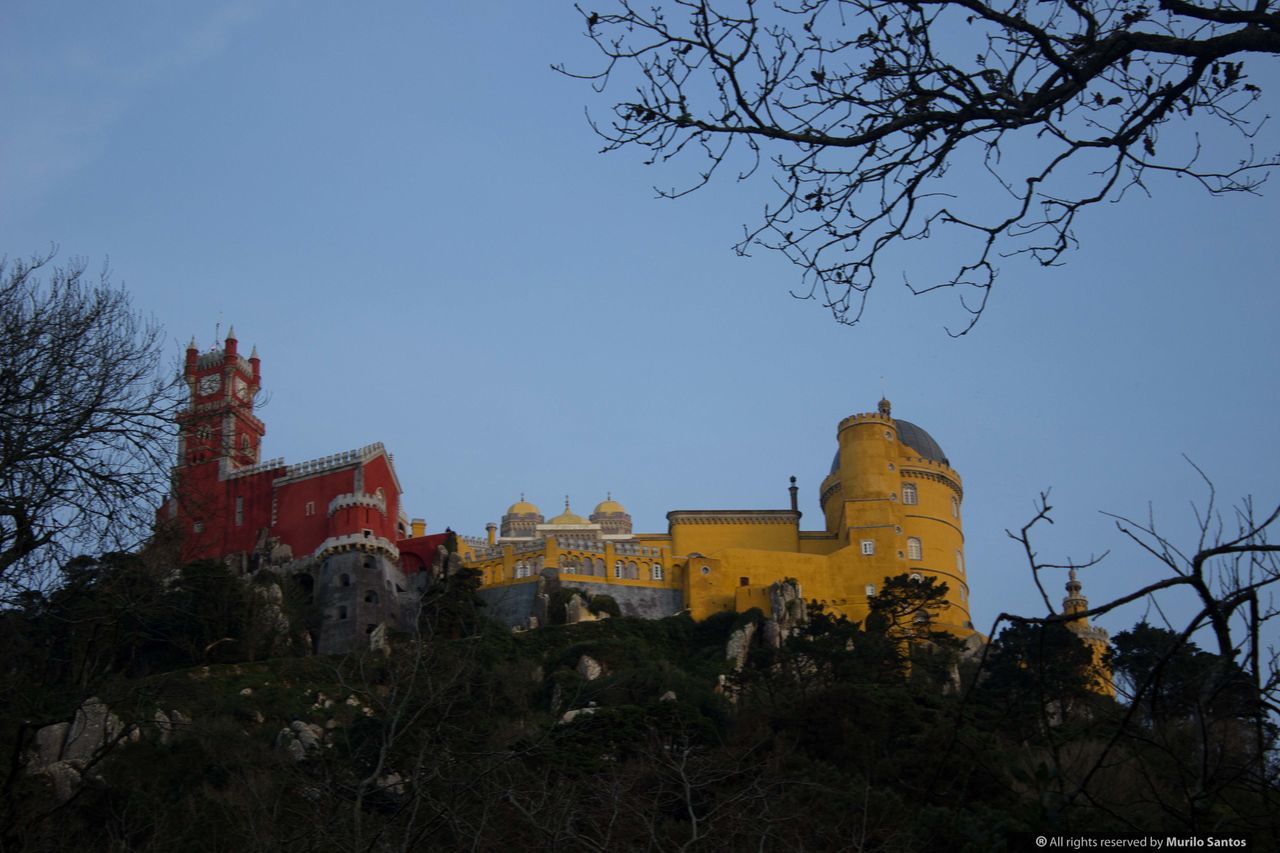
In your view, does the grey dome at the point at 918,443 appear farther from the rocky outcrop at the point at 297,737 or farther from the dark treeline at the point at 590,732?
the rocky outcrop at the point at 297,737

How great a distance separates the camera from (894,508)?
179 ft

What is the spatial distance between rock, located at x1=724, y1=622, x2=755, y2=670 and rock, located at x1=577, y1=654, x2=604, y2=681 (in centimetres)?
457

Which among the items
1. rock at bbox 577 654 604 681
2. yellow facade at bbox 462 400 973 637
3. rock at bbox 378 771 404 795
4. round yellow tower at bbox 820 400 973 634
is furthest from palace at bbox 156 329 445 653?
rock at bbox 378 771 404 795

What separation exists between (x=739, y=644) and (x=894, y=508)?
8816mm

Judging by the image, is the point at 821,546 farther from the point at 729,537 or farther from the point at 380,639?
the point at 380,639

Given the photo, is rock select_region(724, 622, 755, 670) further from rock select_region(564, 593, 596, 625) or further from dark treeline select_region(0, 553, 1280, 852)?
rock select_region(564, 593, 596, 625)

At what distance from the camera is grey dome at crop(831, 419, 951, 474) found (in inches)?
2267

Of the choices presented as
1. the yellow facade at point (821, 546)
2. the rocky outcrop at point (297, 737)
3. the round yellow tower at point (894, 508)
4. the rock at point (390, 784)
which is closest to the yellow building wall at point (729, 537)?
the yellow facade at point (821, 546)

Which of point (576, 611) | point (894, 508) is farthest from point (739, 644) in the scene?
point (894, 508)

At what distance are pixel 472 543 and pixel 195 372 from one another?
11858 mm

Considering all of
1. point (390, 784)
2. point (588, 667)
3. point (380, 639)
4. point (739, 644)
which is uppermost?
point (380, 639)

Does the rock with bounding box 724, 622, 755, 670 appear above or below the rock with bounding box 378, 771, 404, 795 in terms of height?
above

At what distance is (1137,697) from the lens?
4820 mm

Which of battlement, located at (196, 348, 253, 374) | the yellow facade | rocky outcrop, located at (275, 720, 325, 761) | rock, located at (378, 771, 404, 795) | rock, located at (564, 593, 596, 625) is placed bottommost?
rock, located at (378, 771, 404, 795)
